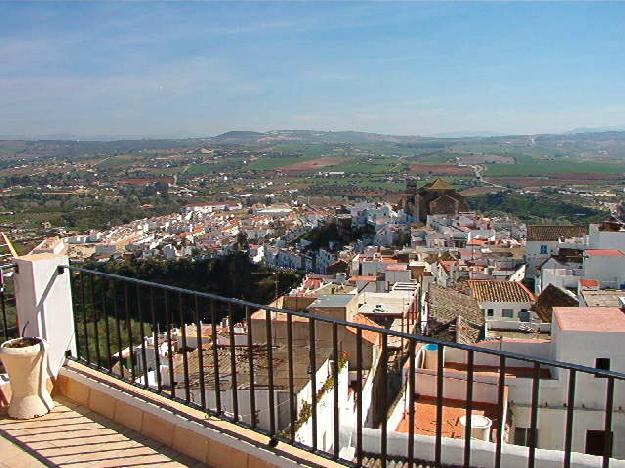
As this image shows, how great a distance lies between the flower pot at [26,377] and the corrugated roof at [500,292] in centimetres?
1790

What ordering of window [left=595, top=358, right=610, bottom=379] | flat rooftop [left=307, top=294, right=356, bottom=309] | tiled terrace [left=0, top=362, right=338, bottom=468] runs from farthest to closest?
flat rooftop [left=307, top=294, right=356, bottom=309]
window [left=595, top=358, right=610, bottom=379]
tiled terrace [left=0, top=362, right=338, bottom=468]

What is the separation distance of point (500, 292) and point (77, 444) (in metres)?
19.0

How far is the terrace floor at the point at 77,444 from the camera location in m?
3.46

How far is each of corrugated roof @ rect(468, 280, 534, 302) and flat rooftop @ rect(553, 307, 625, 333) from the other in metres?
8.94

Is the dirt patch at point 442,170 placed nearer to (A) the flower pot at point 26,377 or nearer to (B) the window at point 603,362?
(B) the window at point 603,362

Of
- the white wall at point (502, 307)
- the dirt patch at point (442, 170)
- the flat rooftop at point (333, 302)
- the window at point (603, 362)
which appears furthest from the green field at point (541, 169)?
the window at point (603, 362)

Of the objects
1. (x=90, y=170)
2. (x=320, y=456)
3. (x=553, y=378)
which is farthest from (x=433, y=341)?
(x=90, y=170)

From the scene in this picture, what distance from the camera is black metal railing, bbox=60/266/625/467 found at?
110 inches

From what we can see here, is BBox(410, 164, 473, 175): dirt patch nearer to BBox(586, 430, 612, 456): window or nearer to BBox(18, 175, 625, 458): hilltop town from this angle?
BBox(18, 175, 625, 458): hilltop town

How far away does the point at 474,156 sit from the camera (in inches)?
7042

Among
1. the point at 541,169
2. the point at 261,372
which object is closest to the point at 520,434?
the point at 261,372

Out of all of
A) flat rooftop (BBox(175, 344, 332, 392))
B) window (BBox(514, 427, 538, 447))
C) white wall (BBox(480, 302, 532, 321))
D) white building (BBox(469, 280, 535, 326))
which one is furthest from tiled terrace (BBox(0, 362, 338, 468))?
white wall (BBox(480, 302, 532, 321))

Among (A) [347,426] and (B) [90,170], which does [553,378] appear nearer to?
(A) [347,426]

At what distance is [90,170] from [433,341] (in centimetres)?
16706
